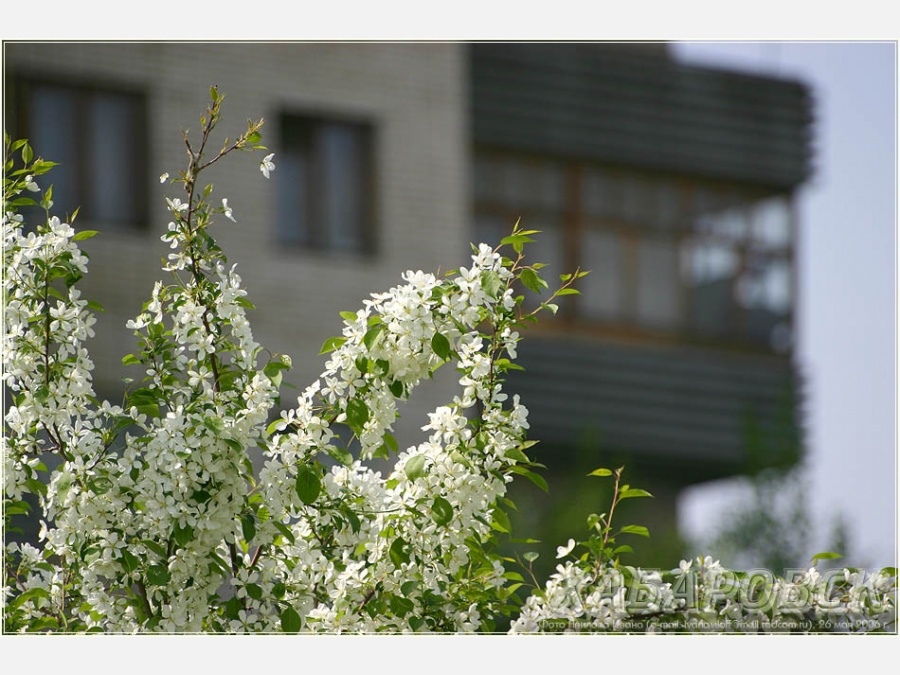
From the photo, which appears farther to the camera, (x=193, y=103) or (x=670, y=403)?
(x=670, y=403)

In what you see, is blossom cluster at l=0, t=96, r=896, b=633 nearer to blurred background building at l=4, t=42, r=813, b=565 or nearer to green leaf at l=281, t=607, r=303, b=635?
green leaf at l=281, t=607, r=303, b=635

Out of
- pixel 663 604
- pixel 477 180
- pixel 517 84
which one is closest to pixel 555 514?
pixel 477 180

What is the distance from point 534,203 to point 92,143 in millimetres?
3018

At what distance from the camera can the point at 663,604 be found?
7.79 ft

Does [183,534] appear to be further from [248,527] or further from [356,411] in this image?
[356,411]

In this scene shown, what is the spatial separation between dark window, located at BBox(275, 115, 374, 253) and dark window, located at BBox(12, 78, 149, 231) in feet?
2.94

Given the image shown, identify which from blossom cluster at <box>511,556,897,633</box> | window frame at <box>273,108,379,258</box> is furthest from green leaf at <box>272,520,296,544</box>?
window frame at <box>273,108,379,258</box>

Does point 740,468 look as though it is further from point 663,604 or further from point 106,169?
point 663,604

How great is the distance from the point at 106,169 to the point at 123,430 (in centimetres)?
575

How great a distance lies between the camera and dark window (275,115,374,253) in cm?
816

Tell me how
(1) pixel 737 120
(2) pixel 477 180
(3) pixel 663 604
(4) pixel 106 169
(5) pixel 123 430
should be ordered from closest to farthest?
(5) pixel 123 430 < (3) pixel 663 604 < (4) pixel 106 169 < (2) pixel 477 180 < (1) pixel 737 120

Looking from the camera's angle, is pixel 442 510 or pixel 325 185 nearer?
pixel 442 510

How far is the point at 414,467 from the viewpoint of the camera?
6.87 ft

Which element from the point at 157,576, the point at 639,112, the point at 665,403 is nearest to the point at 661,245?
the point at 639,112
